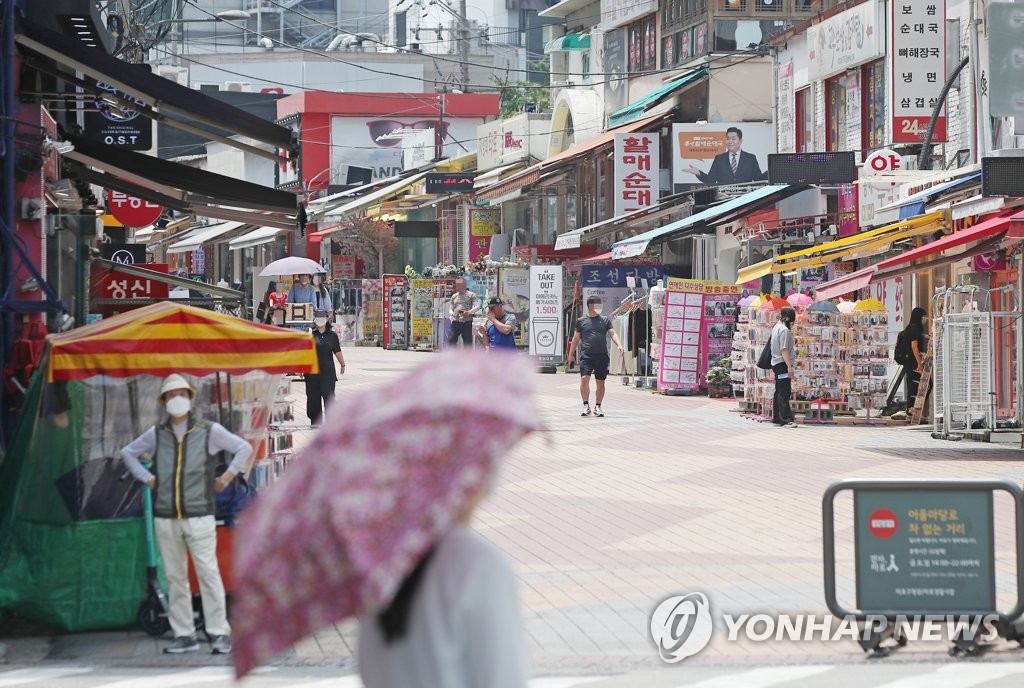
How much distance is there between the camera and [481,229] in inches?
2048

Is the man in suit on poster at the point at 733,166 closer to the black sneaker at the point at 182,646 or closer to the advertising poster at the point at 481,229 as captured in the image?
the advertising poster at the point at 481,229

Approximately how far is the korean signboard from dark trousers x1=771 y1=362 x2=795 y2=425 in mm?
13682

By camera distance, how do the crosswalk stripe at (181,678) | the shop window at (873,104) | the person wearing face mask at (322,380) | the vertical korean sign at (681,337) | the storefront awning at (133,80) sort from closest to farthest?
1. the crosswalk stripe at (181,678)
2. the storefront awning at (133,80)
3. the person wearing face mask at (322,380)
4. the vertical korean sign at (681,337)
5. the shop window at (873,104)

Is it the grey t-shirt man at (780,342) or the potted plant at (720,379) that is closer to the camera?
the grey t-shirt man at (780,342)

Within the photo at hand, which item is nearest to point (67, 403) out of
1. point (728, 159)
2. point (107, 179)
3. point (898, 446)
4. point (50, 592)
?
point (50, 592)

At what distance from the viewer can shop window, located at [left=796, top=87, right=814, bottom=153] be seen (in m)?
32.2

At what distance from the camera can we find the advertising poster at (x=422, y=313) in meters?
45.9

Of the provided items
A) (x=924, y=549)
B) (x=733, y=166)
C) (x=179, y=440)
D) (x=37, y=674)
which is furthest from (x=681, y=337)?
(x=37, y=674)

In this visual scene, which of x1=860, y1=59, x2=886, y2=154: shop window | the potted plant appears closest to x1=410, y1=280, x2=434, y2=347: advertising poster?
the potted plant

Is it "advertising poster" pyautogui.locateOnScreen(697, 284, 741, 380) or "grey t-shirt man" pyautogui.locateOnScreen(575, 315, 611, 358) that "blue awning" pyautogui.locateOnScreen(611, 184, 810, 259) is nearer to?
"advertising poster" pyautogui.locateOnScreen(697, 284, 741, 380)

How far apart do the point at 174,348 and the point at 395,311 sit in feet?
124

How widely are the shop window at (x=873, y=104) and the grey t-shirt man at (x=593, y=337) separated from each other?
7395mm

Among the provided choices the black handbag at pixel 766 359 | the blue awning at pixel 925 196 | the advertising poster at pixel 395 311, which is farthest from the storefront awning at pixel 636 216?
the black handbag at pixel 766 359

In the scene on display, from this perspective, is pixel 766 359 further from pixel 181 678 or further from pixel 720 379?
pixel 181 678
